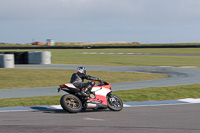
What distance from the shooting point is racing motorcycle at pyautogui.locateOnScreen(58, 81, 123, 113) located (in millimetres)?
9023

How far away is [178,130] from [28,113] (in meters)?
4.34

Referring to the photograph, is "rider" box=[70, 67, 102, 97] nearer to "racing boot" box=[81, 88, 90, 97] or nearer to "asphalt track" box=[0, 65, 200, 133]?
"racing boot" box=[81, 88, 90, 97]

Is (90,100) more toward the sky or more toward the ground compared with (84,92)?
more toward the ground

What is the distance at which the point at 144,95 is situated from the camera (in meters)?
12.8

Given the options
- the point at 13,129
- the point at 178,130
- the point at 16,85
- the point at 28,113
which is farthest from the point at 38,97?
the point at 178,130

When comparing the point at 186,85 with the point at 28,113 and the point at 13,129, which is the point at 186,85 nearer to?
the point at 28,113

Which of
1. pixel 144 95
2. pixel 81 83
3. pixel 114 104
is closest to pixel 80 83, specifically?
pixel 81 83

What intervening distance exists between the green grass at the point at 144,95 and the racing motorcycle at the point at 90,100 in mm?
2070

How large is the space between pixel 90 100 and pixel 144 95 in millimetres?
3913

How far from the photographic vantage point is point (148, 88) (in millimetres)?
14664

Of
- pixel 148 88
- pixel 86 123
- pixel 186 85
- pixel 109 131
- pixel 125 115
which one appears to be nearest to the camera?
pixel 109 131

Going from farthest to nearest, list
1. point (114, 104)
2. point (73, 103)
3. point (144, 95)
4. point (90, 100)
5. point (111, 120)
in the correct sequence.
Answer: point (144, 95) < point (114, 104) < point (90, 100) < point (73, 103) < point (111, 120)

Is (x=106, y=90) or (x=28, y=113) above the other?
(x=106, y=90)

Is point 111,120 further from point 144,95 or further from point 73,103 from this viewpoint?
point 144,95
